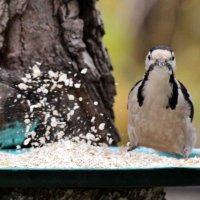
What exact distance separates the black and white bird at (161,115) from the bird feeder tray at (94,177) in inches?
17.5

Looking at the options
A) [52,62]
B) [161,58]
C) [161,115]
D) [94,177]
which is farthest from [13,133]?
[94,177]

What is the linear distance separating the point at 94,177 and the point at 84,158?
324mm

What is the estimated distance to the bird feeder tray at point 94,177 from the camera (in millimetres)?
1792

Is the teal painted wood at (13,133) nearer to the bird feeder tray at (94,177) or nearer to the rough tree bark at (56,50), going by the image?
the rough tree bark at (56,50)

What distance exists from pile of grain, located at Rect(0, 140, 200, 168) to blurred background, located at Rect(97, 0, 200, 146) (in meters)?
Answer: 0.80

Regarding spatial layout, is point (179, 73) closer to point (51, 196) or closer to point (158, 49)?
point (158, 49)

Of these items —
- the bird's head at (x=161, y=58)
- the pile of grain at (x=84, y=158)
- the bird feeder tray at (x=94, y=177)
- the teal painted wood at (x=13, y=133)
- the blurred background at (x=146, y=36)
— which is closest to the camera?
the bird feeder tray at (x=94, y=177)

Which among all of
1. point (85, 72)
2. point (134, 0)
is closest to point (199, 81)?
point (134, 0)

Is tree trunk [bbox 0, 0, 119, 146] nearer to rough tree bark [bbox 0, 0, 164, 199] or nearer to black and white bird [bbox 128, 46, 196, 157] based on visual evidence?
rough tree bark [bbox 0, 0, 164, 199]

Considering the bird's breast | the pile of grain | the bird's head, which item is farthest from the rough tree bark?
the bird's head

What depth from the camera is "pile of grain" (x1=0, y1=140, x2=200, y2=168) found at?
201cm

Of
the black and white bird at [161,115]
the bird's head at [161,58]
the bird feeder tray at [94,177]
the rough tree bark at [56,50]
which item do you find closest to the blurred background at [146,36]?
the rough tree bark at [56,50]

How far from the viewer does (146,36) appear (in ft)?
10.4

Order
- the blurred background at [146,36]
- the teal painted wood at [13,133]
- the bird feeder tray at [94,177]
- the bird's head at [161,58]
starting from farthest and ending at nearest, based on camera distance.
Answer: the blurred background at [146,36] → the teal painted wood at [13,133] → the bird's head at [161,58] → the bird feeder tray at [94,177]
